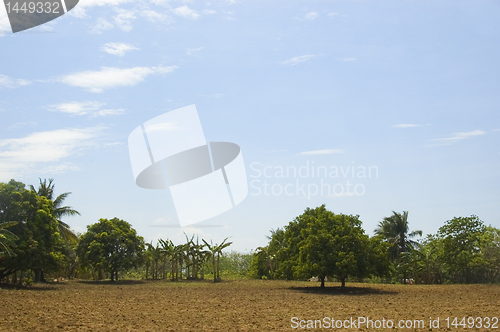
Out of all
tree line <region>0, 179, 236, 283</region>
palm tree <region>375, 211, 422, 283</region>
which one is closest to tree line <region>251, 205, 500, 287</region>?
palm tree <region>375, 211, 422, 283</region>

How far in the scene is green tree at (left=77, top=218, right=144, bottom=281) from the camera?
4628 centimetres

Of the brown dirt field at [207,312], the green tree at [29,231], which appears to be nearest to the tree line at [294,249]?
the green tree at [29,231]

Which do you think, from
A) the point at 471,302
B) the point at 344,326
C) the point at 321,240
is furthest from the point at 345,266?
the point at 344,326

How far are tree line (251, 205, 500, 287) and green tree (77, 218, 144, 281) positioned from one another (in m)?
15.8

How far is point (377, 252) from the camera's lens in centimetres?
3094

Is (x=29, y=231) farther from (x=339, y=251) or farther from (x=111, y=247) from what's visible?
(x=339, y=251)

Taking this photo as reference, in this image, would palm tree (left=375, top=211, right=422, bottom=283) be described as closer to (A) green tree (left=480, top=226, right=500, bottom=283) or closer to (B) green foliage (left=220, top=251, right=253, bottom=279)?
(A) green tree (left=480, top=226, right=500, bottom=283)

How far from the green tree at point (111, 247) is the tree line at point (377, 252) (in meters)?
15.8

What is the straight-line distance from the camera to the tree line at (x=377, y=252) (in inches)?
1198

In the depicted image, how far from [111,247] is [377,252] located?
29.2 metres

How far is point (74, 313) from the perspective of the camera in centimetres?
1889

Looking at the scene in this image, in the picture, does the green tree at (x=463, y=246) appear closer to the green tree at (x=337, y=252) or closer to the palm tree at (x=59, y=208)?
the green tree at (x=337, y=252)

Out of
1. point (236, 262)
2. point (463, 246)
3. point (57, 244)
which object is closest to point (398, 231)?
point (463, 246)

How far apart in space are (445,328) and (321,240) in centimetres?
1561
